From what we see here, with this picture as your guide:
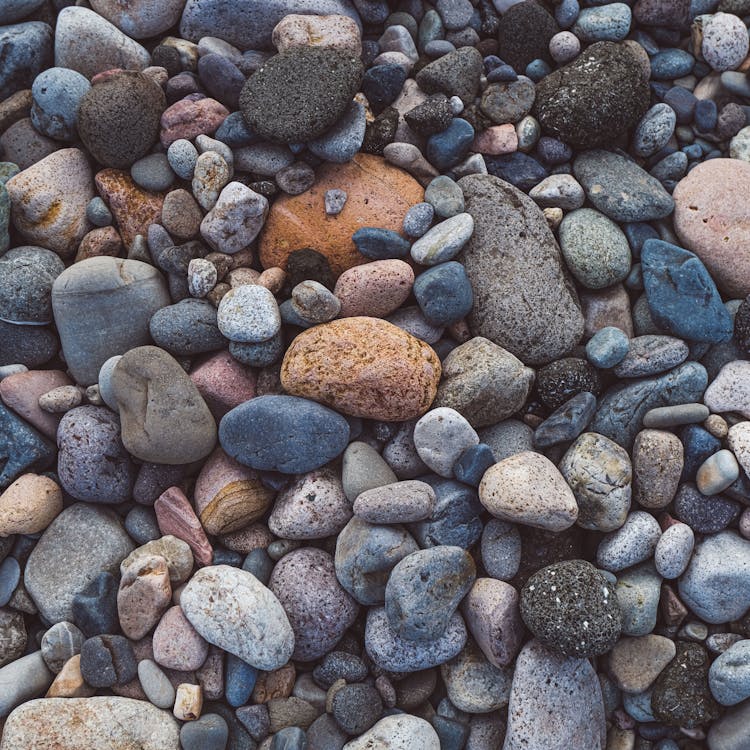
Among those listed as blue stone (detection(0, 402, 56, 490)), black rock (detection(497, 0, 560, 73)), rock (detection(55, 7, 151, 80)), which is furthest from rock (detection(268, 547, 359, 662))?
black rock (detection(497, 0, 560, 73))

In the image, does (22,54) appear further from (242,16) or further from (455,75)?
(455,75)

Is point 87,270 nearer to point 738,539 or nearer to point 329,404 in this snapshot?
point 329,404

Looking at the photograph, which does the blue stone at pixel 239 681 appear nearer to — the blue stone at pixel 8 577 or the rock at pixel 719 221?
the blue stone at pixel 8 577

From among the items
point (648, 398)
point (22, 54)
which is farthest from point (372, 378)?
point (22, 54)

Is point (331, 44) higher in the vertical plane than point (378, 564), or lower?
higher

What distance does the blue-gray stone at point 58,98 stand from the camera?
9.82ft

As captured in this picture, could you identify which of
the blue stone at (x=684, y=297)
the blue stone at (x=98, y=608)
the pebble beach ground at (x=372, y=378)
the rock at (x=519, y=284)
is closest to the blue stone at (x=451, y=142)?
the pebble beach ground at (x=372, y=378)

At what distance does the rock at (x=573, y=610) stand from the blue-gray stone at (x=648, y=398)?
577mm

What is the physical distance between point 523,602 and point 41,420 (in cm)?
202

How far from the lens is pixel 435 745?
8.30 ft

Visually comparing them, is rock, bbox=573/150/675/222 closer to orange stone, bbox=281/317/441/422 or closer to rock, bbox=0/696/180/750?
orange stone, bbox=281/317/441/422

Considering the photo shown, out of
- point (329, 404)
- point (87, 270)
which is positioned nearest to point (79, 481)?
point (87, 270)

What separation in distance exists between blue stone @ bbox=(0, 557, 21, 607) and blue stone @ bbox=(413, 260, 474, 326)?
1.92 metres

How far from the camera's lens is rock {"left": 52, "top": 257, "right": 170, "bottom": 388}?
111 inches
